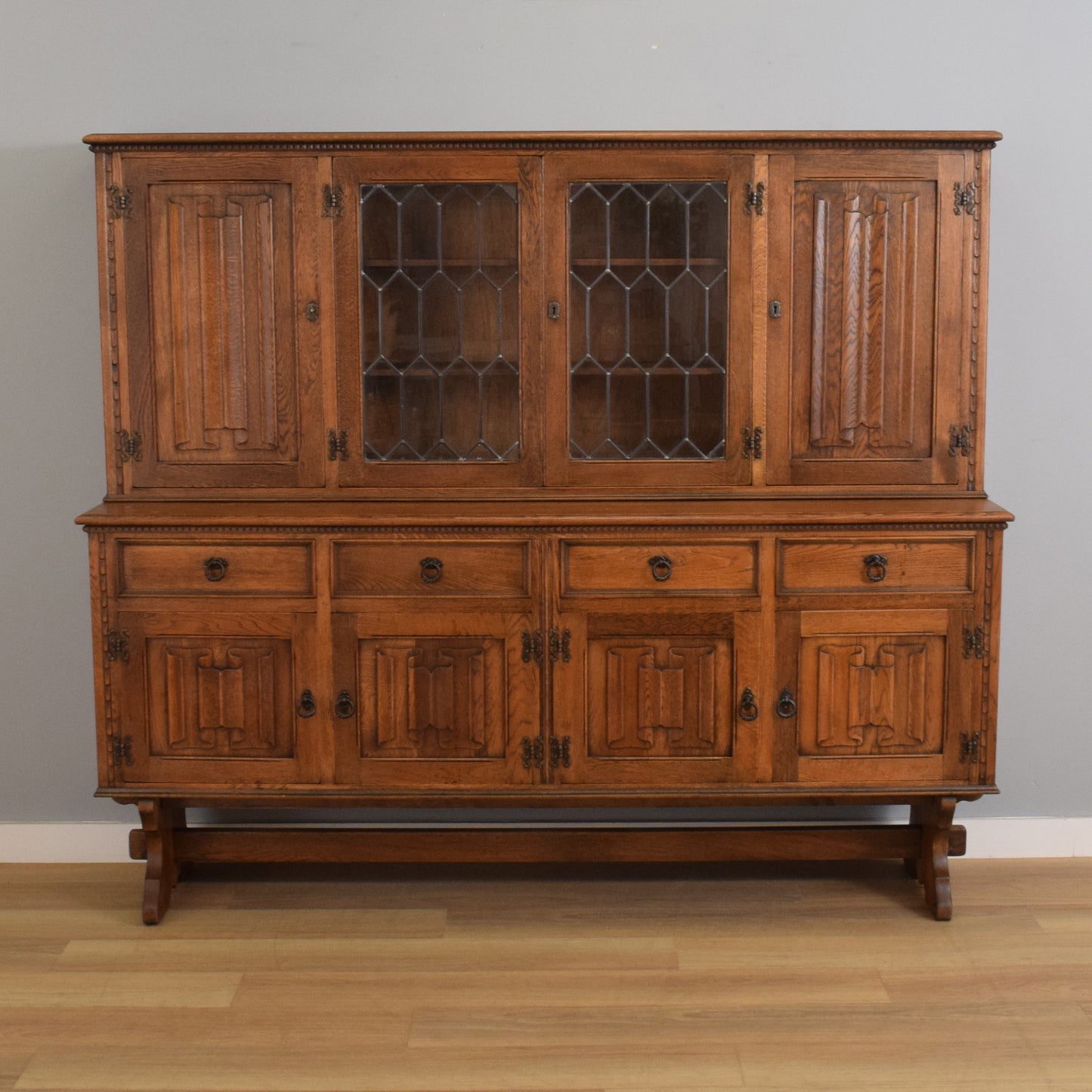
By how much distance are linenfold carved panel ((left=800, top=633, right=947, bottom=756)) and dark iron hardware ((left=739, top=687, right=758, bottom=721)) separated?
113 mm

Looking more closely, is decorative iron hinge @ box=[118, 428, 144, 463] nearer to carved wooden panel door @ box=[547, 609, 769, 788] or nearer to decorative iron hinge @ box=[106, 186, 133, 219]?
decorative iron hinge @ box=[106, 186, 133, 219]

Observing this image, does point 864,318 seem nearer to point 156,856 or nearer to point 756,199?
point 756,199

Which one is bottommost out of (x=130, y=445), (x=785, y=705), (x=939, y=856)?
(x=939, y=856)

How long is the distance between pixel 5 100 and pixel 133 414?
979 millimetres

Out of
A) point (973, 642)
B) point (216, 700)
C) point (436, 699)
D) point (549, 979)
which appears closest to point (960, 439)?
point (973, 642)

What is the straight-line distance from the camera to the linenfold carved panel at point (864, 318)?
3.05 m

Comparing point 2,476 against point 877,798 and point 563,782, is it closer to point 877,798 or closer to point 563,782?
point 563,782

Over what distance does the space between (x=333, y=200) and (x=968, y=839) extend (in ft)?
7.86

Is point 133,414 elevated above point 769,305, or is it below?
below

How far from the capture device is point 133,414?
311 centimetres

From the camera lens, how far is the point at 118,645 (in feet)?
10.1

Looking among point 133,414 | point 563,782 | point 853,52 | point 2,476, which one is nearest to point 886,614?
point 563,782

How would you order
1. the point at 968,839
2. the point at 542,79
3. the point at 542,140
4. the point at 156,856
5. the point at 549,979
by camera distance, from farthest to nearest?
the point at 968,839 → the point at 542,79 → the point at 156,856 → the point at 542,140 → the point at 549,979

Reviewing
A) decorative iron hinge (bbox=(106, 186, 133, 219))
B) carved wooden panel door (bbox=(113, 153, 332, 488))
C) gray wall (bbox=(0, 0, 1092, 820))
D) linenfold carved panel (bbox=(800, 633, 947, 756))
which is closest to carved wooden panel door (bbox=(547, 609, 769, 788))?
linenfold carved panel (bbox=(800, 633, 947, 756))
